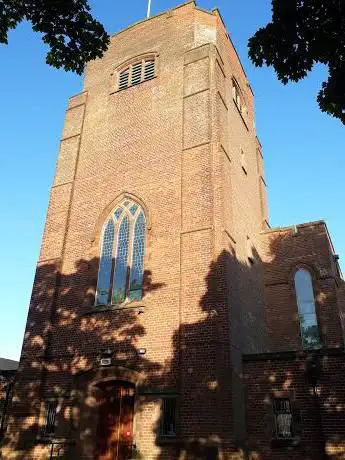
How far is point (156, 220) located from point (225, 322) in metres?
4.57

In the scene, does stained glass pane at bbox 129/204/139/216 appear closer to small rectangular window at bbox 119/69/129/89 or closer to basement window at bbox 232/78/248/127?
small rectangular window at bbox 119/69/129/89

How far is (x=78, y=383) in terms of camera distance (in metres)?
13.4

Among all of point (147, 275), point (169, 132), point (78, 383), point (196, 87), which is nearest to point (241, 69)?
point (196, 87)

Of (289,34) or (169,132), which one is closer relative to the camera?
(289,34)

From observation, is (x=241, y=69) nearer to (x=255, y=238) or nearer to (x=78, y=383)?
(x=255, y=238)

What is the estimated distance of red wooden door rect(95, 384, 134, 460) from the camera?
12.2 m

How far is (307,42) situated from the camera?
25.5ft

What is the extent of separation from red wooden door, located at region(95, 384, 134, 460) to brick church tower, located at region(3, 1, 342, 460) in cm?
4

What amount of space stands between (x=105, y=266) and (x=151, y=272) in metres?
2.14

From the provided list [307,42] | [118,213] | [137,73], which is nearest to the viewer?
[307,42]

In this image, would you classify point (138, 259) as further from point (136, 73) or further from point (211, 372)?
point (136, 73)

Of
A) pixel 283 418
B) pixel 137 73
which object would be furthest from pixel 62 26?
pixel 137 73

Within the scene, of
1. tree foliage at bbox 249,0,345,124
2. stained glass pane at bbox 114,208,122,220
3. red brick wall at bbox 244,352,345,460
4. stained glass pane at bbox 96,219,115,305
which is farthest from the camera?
stained glass pane at bbox 114,208,122,220

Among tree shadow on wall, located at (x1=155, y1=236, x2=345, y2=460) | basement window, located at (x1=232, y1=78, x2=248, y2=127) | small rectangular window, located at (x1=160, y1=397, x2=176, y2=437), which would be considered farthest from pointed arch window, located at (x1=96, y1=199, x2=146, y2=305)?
basement window, located at (x1=232, y1=78, x2=248, y2=127)
